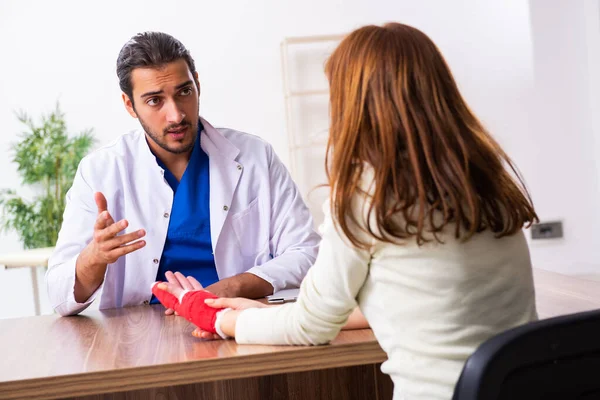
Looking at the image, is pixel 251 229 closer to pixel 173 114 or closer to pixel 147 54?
pixel 173 114

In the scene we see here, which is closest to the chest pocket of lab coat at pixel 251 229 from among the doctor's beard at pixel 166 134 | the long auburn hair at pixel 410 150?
the doctor's beard at pixel 166 134

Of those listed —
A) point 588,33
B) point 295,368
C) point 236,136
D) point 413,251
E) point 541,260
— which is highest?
point 588,33

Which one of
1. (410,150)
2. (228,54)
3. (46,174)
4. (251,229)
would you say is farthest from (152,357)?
(228,54)

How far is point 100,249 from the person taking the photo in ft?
5.87

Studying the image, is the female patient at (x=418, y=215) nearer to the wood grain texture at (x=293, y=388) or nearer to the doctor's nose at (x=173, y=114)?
the wood grain texture at (x=293, y=388)

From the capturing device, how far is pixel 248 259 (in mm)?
2348

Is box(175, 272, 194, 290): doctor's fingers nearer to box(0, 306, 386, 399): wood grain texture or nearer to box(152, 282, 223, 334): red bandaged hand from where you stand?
box(152, 282, 223, 334): red bandaged hand

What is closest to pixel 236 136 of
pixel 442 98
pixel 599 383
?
pixel 442 98

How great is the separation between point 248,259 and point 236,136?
400 millimetres

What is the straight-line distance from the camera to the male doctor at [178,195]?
2.23 meters

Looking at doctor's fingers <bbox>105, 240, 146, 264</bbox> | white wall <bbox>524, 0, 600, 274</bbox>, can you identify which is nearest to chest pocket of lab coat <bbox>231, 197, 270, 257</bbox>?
doctor's fingers <bbox>105, 240, 146, 264</bbox>

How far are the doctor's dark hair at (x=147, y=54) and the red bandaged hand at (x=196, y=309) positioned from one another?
917 mm

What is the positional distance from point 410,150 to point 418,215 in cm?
9

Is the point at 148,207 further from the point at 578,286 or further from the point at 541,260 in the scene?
the point at 541,260
